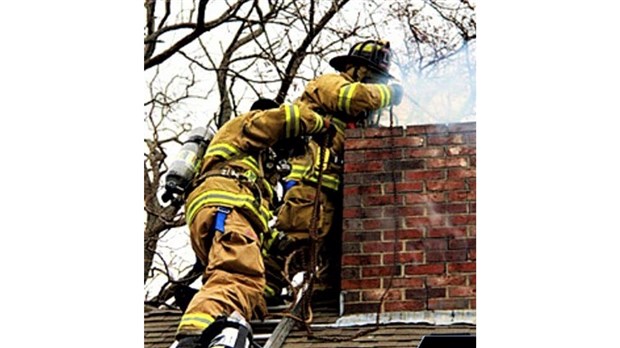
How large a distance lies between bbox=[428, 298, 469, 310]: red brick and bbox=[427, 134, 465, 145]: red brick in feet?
2.55

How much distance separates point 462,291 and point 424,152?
75 centimetres

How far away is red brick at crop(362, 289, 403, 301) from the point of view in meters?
4.77

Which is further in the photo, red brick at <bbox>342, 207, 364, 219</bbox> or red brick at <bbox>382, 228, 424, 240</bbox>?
red brick at <bbox>342, 207, 364, 219</bbox>

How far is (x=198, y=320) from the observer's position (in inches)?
169

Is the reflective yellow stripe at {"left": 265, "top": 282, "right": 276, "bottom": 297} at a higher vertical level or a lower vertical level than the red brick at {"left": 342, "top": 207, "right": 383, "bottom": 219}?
lower

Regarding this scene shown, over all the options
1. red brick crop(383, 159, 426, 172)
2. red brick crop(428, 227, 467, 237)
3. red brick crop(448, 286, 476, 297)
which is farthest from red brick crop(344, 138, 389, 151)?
red brick crop(448, 286, 476, 297)

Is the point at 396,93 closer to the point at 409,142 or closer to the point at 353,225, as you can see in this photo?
the point at 409,142

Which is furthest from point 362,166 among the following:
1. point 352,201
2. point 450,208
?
point 450,208

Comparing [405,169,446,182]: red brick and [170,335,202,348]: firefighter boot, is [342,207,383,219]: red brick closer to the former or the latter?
[405,169,446,182]: red brick

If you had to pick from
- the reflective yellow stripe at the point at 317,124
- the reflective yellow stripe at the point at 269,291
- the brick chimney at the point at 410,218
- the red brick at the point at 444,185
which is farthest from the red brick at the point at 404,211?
the reflective yellow stripe at the point at 269,291

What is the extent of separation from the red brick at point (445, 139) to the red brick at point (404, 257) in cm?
56

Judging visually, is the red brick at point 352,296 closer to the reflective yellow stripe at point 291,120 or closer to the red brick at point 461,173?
the red brick at point 461,173
